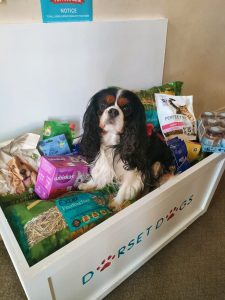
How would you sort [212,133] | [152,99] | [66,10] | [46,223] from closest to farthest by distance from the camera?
1. [46,223]
2. [66,10]
3. [212,133]
4. [152,99]

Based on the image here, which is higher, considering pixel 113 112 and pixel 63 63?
pixel 63 63

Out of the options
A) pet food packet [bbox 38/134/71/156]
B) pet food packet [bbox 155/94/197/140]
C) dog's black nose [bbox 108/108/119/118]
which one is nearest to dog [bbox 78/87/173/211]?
dog's black nose [bbox 108/108/119/118]

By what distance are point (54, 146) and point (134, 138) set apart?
0.35 m

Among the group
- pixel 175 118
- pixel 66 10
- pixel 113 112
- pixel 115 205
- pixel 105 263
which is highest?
pixel 66 10

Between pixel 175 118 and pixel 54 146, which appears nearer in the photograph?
pixel 54 146

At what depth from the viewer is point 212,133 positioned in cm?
107

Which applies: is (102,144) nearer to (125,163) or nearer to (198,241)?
(125,163)

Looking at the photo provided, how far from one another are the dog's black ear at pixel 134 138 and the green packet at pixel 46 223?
0.59ft

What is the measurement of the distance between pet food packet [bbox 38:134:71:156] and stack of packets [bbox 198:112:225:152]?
0.59 metres

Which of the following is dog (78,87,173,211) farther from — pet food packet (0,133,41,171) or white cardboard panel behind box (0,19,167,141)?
white cardboard panel behind box (0,19,167,141)

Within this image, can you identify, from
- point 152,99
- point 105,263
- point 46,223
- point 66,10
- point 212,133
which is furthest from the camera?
point 152,99

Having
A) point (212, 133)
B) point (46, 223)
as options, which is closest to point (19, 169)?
point (46, 223)

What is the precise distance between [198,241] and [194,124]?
22.5 inches

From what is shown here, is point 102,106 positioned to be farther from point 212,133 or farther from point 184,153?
point 212,133
